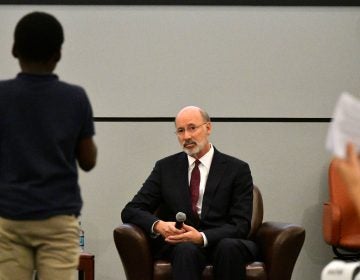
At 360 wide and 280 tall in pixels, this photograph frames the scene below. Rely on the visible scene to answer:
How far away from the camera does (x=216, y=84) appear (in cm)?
515

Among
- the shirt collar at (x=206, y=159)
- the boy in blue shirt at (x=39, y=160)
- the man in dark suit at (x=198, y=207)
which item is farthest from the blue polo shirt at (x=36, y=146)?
the shirt collar at (x=206, y=159)

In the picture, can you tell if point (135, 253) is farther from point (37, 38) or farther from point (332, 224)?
point (37, 38)

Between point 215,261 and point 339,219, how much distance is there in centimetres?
107

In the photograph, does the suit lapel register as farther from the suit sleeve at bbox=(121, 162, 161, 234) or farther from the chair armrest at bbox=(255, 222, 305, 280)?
the chair armrest at bbox=(255, 222, 305, 280)

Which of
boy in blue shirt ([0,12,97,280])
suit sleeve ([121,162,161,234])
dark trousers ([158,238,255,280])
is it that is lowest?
dark trousers ([158,238,255,280])

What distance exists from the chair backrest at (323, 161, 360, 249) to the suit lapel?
0.85 metres

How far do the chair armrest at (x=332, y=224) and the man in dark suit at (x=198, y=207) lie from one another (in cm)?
70

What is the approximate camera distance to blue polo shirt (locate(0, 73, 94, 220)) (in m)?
2.47

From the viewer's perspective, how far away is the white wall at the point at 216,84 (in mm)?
5133

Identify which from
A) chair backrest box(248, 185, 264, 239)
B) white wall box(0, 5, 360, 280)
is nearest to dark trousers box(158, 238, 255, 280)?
chair backrest box(248, 185, 264, 239)

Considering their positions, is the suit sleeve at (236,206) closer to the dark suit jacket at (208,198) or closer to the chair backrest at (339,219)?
the dark suit jacket at (208,198)

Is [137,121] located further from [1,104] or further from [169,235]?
[1,104]

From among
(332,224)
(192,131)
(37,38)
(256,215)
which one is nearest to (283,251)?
(256,215)

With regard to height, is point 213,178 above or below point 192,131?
below
